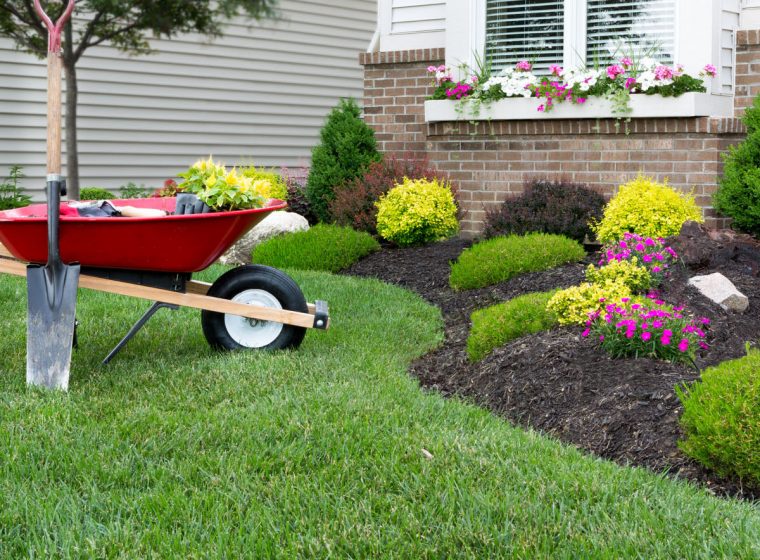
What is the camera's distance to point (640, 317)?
4.05m

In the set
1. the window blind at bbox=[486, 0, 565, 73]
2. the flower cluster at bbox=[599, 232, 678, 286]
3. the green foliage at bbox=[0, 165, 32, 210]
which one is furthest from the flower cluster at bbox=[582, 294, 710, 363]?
the green foliage at bbox=[0, 165, 32, 210]

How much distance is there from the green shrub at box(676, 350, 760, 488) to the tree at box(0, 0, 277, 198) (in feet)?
28.3

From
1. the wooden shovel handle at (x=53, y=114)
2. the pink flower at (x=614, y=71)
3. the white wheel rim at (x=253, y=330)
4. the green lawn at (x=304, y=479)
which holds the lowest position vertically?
the green lawn at (x=304, y=479)

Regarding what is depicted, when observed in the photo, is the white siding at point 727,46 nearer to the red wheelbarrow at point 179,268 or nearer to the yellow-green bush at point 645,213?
the yellow-green bush at point 645,213

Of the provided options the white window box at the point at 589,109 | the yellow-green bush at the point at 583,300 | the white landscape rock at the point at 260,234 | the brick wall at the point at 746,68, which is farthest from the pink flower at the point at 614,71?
the yellow-green bush at the point at 583,300

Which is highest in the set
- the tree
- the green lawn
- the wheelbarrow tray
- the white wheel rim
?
the tree

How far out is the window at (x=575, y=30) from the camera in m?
8.24

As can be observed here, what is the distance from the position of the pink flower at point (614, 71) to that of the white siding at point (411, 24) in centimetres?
205

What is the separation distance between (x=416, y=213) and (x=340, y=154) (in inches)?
69.0

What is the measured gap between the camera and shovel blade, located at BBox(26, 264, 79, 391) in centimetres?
394

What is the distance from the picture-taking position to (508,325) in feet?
15.7

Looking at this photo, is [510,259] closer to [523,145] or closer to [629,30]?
[523,145]

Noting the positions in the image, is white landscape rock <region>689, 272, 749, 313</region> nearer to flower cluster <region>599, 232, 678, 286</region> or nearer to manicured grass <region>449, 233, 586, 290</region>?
flower cluster <region>599, 232, 678, 286</region>

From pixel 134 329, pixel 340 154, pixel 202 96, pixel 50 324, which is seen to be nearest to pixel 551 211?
pixel 340 154
